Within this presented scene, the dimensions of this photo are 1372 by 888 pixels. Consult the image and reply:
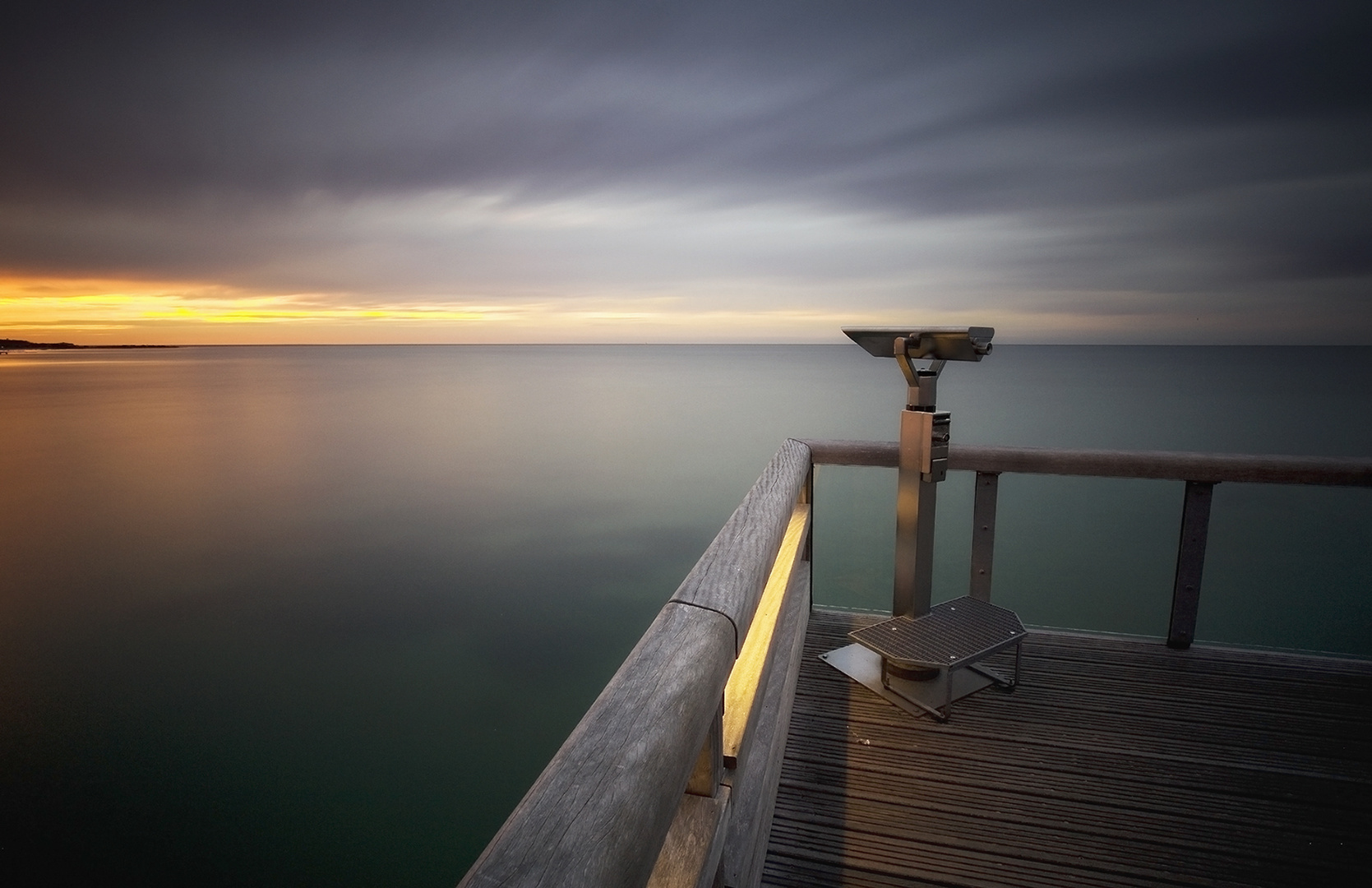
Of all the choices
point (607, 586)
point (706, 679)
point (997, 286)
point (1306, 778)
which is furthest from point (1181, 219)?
point (706, 679)

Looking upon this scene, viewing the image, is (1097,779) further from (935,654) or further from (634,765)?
(634,765)

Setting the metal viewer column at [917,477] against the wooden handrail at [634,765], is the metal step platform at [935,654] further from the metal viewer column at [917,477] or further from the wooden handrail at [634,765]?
the wooden handrail at [634,765]

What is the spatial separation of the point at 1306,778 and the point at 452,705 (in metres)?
9.20

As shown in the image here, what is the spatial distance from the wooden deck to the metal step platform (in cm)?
6

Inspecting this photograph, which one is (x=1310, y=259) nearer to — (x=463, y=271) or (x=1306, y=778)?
(x=1306, y=778)

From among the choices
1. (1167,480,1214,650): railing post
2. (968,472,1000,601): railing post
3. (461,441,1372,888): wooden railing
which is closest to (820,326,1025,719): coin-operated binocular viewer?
(968,472,1000,601): railing post

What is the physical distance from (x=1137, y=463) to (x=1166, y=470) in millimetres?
120

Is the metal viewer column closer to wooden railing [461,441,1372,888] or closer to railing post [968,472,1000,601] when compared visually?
railing post [968,472,1000,601]

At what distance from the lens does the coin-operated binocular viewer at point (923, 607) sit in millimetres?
2121

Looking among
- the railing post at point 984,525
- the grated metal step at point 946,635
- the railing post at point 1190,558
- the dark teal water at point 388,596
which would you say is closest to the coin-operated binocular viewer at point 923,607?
the grated metal step at point 946,635

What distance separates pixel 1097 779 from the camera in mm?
2039

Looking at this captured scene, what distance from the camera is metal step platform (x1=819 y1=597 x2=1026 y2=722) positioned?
2271mm

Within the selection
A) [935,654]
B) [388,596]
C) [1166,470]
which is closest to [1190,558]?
[1166,470]

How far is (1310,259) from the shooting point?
31.3 meters
